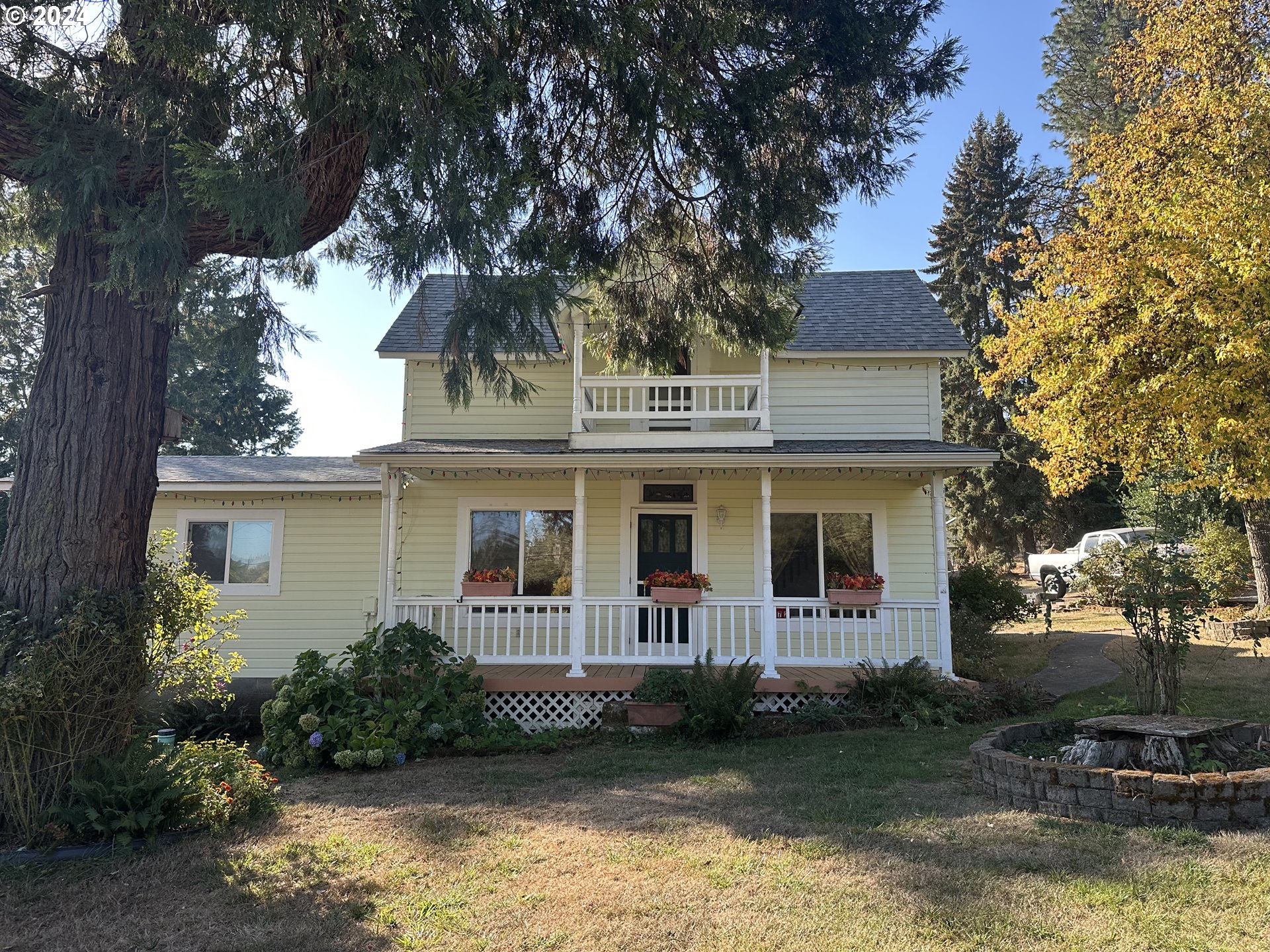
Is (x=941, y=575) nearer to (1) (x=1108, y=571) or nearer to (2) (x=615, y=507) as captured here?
(1) (x=1108, y=571)

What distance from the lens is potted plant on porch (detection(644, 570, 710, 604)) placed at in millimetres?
10148

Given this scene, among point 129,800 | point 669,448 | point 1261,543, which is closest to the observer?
point 129,800

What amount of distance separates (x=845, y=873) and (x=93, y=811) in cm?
469

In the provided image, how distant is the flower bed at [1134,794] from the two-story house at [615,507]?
5.43 metres

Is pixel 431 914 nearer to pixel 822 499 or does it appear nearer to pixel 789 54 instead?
pixel 789 54

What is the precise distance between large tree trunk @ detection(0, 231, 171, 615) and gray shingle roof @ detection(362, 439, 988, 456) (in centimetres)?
453

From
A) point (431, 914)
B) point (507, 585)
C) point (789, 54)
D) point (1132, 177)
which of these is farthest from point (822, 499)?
point (431, 914)

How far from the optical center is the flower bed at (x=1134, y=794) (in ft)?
16.5

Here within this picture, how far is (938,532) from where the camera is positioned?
10672 mm

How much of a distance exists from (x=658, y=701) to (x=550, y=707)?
150 cm

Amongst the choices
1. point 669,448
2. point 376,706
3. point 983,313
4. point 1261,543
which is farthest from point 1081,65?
point 376,706

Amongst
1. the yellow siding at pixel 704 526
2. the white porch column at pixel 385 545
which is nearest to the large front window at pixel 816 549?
the yellow siding at pixel 704 526

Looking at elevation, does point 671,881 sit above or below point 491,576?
below

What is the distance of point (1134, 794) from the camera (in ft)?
16.9
